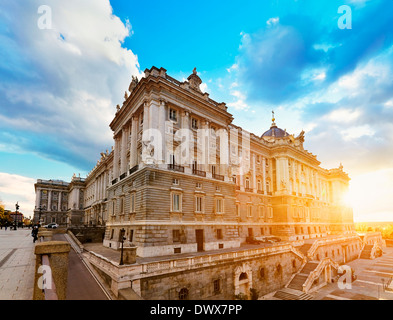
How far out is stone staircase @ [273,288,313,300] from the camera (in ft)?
84.8

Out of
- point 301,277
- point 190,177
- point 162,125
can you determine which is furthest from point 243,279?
point 162,125

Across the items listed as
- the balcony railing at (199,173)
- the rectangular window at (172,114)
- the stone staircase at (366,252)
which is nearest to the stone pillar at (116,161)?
the rectangular window at (172,114)

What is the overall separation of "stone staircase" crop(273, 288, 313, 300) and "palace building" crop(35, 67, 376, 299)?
1171 millimetres

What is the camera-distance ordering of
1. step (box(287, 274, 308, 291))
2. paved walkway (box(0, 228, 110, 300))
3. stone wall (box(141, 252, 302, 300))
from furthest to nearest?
step (box(287, 274, 308, 291))
stone wall (box(141, 252, 302, 300))
paved walkway (box(0, 228, 110, 300))

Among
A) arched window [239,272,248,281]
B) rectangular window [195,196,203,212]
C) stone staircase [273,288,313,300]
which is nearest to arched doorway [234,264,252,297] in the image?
arched window [239,272,248,281]

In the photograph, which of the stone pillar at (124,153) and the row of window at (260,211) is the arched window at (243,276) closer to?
the row of window at (260,211)

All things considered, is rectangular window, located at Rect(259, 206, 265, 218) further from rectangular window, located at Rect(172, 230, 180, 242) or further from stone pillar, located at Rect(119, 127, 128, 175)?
stone pillar, located at Rect(119, 127, 128, 175)

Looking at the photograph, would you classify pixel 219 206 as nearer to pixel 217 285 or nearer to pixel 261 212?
pixel 217 285

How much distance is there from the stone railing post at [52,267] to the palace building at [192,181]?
1078 cm

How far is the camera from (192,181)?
2733 cm

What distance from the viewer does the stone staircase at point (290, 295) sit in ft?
84.8

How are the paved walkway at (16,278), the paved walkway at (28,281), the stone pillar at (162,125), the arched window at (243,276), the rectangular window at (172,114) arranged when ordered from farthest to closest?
the rectangular window at (172,114)
the stone pillar at (162,125)
the arched window at (243,276)
the paved walkway at (28,281)
the paved walkway at (16,278)
